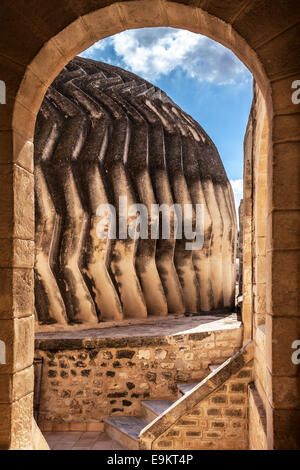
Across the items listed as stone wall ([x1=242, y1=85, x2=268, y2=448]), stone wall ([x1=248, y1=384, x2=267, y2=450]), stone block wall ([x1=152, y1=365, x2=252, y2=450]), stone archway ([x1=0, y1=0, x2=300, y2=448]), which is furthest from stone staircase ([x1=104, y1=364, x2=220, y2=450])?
stone archway ([x1=0, y1=0, x2=300, y2=448])

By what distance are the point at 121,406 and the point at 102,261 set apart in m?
2.00

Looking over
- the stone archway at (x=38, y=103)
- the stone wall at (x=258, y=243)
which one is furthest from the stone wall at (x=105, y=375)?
the stone archway at (x=38, y=103)

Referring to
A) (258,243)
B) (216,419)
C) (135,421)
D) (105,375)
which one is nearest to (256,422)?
(216,419)

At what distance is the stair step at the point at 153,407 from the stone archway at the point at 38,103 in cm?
250

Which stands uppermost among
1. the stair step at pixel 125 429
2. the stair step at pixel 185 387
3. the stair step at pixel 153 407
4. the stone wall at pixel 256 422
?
the stone wall at pixel 256 422

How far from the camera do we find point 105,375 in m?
4.50

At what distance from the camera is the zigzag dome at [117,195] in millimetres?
5297

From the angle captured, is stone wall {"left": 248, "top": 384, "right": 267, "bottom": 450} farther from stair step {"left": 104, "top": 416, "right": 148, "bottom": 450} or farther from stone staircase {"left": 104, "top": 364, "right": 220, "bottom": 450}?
stair step {"left": 104, "top": 416, "right": 148, "bottom": 450}

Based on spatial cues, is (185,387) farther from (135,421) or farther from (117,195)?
(117,195)

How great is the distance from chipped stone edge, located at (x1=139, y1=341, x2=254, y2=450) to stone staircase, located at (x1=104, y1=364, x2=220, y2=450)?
424mm

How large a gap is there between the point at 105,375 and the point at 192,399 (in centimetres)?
142

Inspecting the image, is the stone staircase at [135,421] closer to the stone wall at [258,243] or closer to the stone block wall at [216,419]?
the stone block wall at [216,419]
